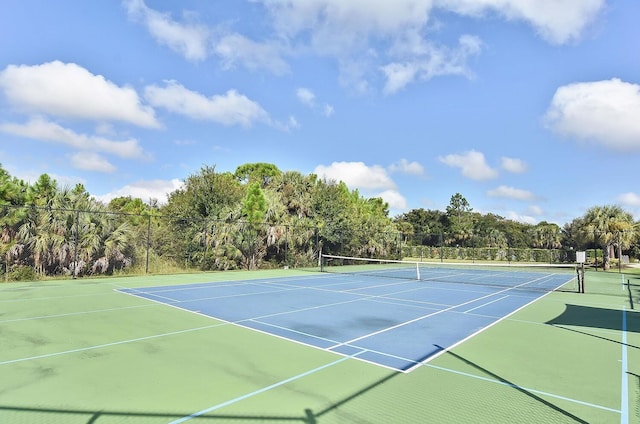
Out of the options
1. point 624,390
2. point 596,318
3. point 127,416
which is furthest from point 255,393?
point 596,318

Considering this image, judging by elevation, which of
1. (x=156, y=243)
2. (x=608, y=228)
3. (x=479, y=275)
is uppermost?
(x=608, y=228)

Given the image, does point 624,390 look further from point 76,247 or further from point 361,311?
point 76,247

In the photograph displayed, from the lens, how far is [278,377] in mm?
4629

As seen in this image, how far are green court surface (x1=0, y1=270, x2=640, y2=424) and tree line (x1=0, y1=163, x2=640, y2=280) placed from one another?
8060 millimetres

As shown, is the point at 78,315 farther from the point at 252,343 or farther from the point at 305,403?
the point at 305,403

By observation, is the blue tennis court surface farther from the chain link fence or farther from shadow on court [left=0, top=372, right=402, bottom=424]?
the chain link fence

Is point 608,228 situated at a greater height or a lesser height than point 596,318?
greater

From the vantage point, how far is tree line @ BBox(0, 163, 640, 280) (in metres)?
14.7

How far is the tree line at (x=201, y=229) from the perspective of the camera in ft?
48.3

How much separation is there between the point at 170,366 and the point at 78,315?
14.3 ft

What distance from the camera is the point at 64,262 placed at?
593 inches

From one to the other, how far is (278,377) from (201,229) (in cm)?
1648

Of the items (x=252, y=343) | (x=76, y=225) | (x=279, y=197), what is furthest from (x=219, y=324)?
(x=279, y=197)

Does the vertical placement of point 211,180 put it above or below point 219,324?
above
